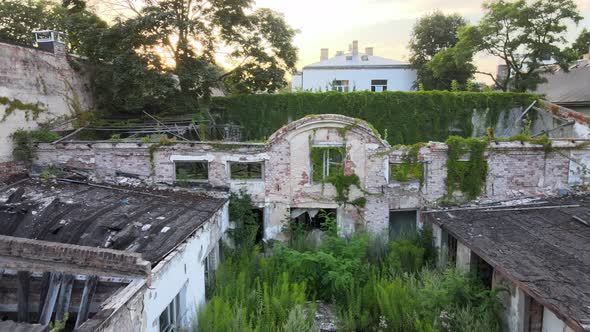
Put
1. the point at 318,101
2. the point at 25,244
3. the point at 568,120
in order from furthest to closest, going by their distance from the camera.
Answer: the point at 318,101
the point at 568,120
the point at 25,244

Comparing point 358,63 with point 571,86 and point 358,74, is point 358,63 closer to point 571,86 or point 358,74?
point 358,74

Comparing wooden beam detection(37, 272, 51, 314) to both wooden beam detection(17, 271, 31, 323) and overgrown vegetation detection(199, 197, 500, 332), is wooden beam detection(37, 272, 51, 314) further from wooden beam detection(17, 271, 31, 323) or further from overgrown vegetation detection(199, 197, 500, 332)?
overgrown vegetation detection(199, 197, 500, 332)

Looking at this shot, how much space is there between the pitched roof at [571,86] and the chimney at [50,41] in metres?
26.9

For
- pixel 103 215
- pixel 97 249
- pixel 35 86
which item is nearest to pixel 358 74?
pixel 35 86

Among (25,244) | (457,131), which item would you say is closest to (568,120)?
(457,131)

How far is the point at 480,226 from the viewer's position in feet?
37.4

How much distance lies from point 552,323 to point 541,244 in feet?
7.20

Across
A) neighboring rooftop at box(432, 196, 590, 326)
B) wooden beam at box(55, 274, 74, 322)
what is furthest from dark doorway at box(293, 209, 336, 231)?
wooden beam at box(55, 274, 74, 322)

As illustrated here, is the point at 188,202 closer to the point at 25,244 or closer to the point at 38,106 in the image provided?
the point at 25,244

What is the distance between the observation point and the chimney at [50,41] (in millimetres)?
14750

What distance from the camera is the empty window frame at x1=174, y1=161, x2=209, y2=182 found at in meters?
13.7

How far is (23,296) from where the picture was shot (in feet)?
20.2

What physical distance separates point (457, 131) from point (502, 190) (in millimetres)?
7866

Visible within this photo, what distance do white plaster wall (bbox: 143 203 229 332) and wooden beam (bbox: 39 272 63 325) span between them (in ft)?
4.37
